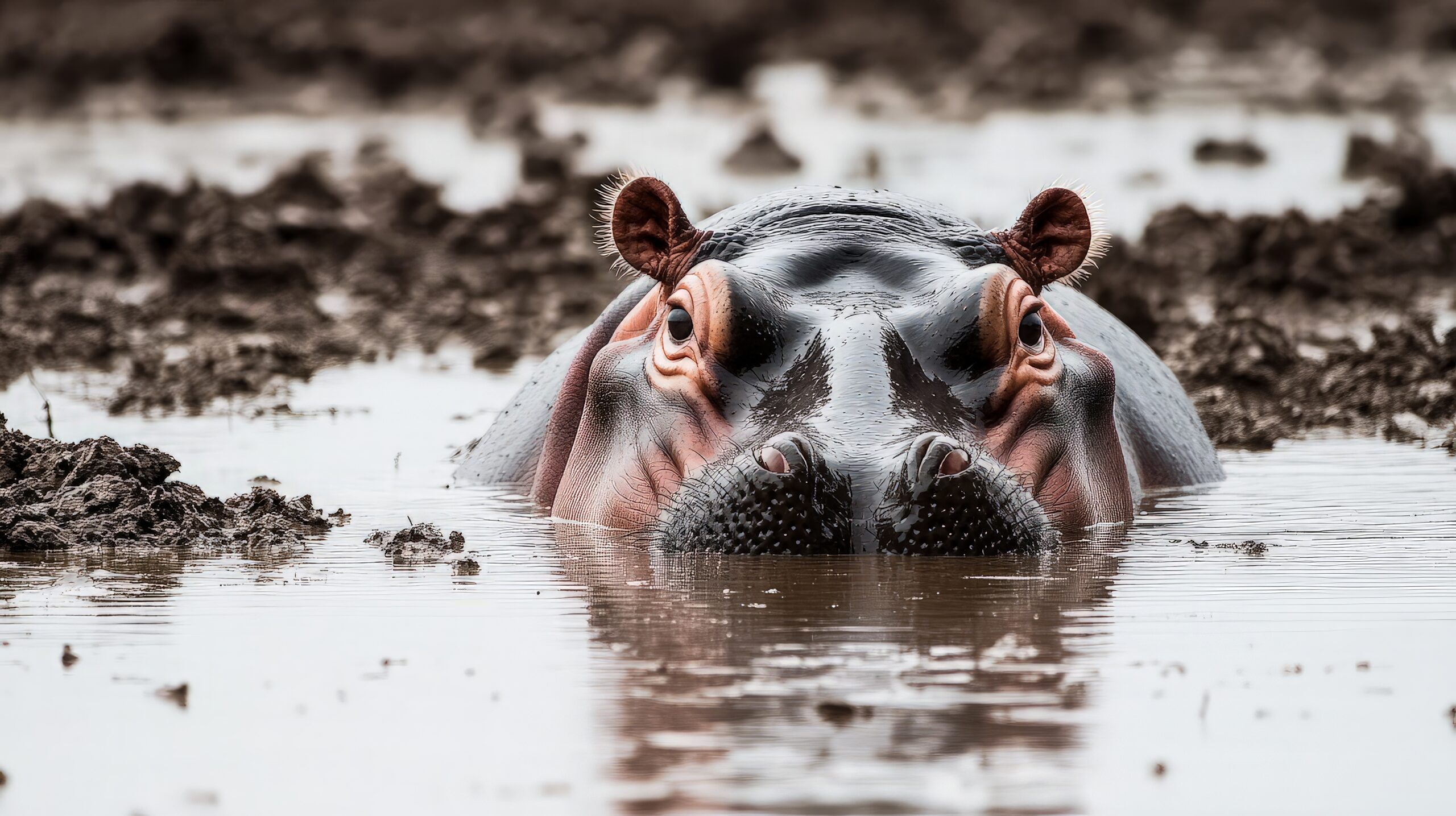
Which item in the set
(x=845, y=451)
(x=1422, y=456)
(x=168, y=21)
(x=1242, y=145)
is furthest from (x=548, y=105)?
(x=845, y=451)

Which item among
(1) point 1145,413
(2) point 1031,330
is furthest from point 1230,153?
(2) point 1031,330

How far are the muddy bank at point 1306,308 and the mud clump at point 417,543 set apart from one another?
14.3 ft

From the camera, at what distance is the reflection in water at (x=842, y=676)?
3812 millimetres

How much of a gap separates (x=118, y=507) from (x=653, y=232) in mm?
1921

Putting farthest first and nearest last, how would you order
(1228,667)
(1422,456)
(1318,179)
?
1. (1318,179)
2. (1422,456)
3. (1228,667)

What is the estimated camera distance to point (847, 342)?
22.2 feet

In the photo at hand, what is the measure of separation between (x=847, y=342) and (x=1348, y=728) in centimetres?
275

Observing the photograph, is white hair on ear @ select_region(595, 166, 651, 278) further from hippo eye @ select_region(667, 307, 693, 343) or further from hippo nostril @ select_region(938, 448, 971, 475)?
hippo nostril @ select_region(938, 448, 971, 475)

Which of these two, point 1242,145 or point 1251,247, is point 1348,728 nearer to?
point 1251,247

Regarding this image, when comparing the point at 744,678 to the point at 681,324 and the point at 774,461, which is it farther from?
the point at 681,324

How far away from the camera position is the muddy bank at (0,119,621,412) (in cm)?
1284

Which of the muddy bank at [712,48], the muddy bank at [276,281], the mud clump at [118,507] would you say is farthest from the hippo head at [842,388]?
the muddy bank at [712,48]

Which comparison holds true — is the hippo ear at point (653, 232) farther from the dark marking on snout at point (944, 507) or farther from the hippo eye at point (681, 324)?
the dark marking on snout at point (944, 507)

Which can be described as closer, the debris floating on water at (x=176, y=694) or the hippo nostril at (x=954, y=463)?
the debris floating on water at (x=176, y=694)
